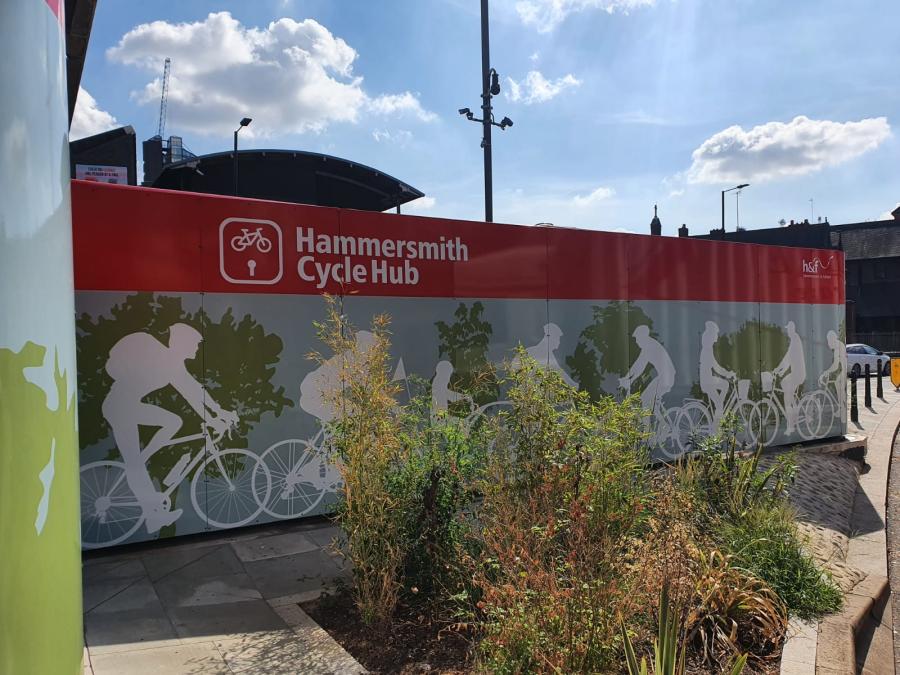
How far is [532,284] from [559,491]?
4.05 m

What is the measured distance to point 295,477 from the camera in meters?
6.27

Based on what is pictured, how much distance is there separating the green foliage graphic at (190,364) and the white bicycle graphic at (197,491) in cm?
12

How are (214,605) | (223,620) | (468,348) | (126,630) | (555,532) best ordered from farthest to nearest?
(468,348) < (214,605) < (223,620) < (126,630) < (555,532)

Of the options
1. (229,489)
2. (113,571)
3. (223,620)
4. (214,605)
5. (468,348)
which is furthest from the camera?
(468,348)

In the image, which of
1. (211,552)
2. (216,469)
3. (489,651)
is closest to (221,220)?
(216,469)

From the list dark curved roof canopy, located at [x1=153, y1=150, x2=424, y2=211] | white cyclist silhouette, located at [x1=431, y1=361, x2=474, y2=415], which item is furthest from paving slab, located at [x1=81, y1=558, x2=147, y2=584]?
dark curved roof canopy, located at [x1=153, y1=150, x2=424, y2=211]

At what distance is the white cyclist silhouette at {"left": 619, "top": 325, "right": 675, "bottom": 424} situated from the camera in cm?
858

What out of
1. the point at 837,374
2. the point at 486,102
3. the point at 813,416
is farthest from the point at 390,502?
the point at 486,102

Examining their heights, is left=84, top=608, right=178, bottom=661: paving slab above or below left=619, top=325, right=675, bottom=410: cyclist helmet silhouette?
below

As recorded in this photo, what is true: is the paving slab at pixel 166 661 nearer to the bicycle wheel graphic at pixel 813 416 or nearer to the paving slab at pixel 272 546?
the paving slab at pixel 272 546

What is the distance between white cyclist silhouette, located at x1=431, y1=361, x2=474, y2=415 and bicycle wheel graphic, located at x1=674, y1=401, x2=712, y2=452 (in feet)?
11.2

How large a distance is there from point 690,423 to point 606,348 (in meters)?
1.83

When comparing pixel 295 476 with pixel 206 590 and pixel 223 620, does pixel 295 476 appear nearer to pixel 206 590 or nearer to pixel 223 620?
pixel 206 590

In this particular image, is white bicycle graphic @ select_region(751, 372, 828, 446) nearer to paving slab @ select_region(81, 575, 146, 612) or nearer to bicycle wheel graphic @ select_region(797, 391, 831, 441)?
bicycle wheel graphic @ select_region(797, 391, 831, 441)
